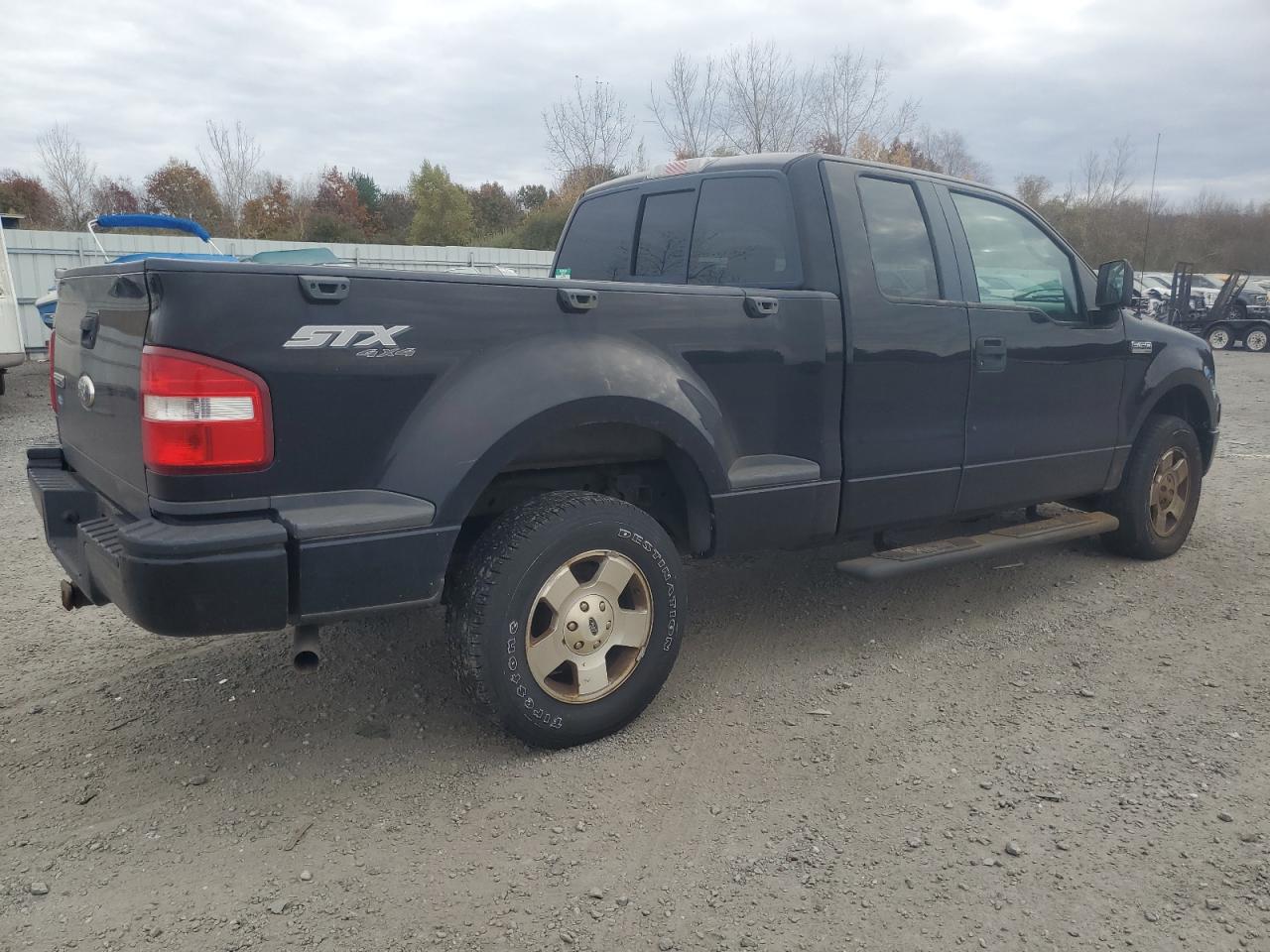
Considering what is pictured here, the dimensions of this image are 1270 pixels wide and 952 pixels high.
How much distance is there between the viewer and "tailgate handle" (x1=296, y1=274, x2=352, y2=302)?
264 cm

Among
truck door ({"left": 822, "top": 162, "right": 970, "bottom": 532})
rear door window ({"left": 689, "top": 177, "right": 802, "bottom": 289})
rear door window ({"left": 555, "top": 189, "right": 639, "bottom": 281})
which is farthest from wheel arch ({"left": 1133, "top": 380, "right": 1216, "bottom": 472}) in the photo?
rear door window ({"left": 555, "top": 189, "right": 639, "bottom": 281})

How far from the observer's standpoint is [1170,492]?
5.52 m

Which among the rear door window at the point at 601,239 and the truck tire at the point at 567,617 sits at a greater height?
the rear door window at the point at 601,239

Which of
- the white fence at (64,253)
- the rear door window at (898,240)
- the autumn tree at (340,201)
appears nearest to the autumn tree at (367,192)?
the autumn tree at (340,201)

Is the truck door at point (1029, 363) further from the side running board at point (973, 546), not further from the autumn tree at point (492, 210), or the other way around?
the autumn tree at point (492, 210)

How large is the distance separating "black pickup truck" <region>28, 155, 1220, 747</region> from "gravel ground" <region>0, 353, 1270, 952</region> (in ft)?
1.32

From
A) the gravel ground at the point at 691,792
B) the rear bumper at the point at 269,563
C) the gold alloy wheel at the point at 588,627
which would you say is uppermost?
the rear bumper at the point at 269,563

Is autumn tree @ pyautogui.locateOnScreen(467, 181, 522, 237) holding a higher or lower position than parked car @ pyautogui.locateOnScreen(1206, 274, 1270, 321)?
higher

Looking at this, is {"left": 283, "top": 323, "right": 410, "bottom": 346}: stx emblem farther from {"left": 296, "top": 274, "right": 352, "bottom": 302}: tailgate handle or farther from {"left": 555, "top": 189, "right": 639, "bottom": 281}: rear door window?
{"left": 555, "top": 189, "right": 639, "bottom": 281}: rear door window

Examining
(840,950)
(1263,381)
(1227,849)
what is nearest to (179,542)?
(840,950)

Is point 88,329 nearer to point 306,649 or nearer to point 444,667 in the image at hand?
point 306,649

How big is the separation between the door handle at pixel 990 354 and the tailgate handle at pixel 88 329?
11.0 feet

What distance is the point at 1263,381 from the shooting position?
53.0ft

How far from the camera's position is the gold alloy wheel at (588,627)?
124 inches
